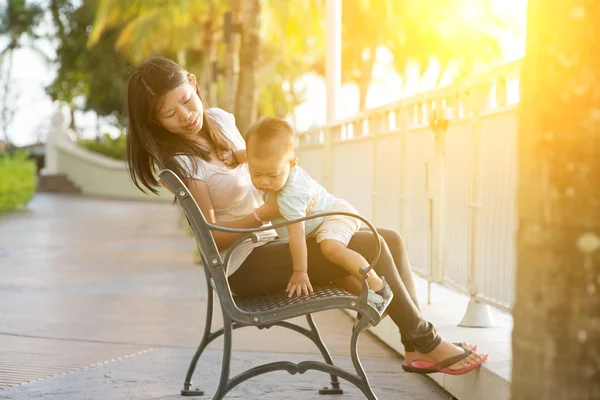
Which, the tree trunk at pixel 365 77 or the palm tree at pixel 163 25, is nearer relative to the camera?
the palm tree at pixel 163 25

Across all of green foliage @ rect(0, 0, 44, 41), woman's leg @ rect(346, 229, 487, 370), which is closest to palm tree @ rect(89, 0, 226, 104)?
green foliage @ rect(0, 0, 44, 41)

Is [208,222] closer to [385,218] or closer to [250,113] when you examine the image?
[385,218]

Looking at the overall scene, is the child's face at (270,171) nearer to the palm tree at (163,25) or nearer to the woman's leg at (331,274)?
the woman's leg at (331,274)

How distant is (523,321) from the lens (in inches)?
84.5

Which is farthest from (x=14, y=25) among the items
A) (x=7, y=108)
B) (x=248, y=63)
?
(x=248, y=63)

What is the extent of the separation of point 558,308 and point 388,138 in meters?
5.18

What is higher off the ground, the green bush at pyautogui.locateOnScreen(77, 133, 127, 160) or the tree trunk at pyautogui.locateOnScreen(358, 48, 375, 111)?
the tree trunk at pyautogui.locateOnScreen(358, 48, 375, 111)

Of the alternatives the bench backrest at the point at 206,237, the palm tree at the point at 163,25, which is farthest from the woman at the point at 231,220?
the palm tree at the point at 163,25

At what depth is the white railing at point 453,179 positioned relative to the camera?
4.73 m

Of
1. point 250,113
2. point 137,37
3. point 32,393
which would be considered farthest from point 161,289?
point 137,37

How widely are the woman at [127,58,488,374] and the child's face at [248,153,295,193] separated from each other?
0.53ft

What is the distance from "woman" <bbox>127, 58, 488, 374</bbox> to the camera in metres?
4.11

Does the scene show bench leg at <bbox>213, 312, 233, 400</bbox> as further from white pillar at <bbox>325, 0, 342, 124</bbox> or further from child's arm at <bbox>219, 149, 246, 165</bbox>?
white pillar at <bbox>325, 0, 342, 124</bbox>

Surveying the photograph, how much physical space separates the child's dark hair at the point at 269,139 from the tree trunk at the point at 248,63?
26.7ft
